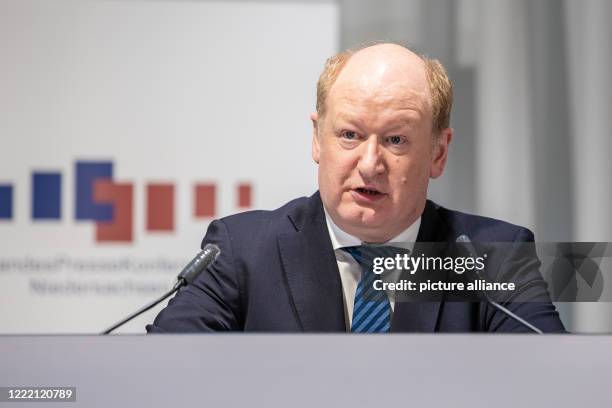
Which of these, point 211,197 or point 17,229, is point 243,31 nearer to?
point 211,197

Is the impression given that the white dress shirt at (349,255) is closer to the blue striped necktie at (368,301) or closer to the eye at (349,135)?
the blue striped necktie at (368,301)

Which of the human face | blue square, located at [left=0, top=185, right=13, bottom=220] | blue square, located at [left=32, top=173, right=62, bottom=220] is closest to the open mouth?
the human face

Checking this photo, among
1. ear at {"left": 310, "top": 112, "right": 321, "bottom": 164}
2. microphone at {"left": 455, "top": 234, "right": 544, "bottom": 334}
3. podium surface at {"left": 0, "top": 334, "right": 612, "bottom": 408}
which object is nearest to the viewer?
podium surface at {"left": 0, "top": 334, "right": 612, "bottom": 408}

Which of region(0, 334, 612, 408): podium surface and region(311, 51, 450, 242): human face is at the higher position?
region(311, 51, 450, 242): human face

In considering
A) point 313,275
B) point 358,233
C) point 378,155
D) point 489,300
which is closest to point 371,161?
point 378,155

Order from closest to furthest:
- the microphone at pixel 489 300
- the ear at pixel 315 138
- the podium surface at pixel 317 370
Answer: the podium surface at pixel 317 370, the microphone at pixel 489 300, the ear at pixel 315 138

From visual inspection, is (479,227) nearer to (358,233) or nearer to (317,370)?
(358,233)

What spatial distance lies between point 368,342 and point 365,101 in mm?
579

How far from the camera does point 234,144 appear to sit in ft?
7.18

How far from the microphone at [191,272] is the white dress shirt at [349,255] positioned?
0.29 m

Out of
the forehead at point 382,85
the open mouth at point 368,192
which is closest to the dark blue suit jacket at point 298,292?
the open mouth at point 368,192

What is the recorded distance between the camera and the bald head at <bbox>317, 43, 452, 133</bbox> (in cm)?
203

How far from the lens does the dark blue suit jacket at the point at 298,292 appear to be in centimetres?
201

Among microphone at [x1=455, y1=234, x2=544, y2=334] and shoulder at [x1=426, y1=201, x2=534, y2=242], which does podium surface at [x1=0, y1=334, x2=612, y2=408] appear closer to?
microphone at [x1=455, y1=234, x2=544, y2=334]
